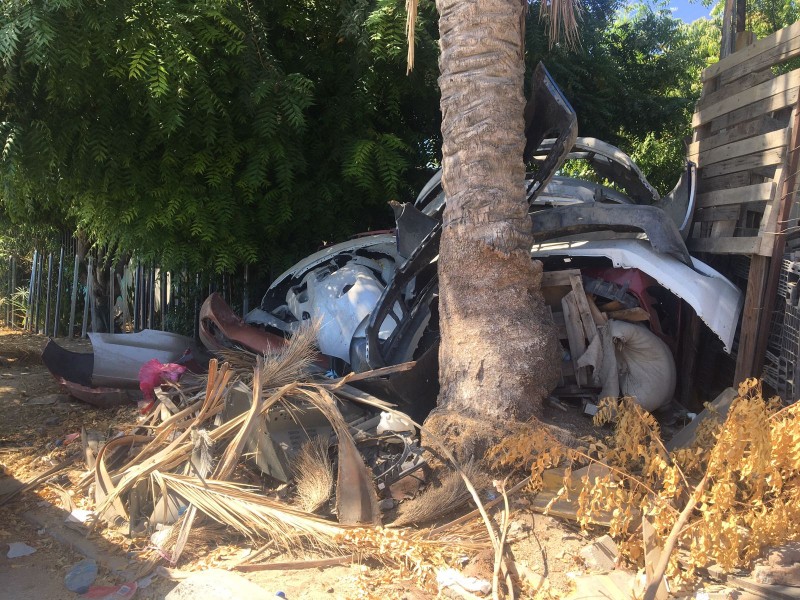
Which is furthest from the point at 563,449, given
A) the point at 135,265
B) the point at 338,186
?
the point at 135,265

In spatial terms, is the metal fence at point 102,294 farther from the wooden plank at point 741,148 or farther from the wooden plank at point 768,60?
the wooden plank at point 768,60

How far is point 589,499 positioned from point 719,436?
2.74ft

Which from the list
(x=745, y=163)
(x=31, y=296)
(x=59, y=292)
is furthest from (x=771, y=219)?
(x=31, y=296)

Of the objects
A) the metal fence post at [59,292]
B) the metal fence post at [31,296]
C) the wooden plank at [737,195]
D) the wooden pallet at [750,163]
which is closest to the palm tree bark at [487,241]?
the wooden pallet at [750,163]

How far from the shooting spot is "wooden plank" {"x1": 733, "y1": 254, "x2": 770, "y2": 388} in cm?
528

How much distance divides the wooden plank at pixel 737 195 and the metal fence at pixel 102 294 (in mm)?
5473

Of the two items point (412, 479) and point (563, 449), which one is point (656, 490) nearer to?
point (563, 449)

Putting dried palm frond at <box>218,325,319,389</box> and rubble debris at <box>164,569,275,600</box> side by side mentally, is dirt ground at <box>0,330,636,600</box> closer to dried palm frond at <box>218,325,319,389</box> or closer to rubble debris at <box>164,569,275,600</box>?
rubble debris at <box>164,569,275,600</box>

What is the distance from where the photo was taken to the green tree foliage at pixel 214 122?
6457 mm

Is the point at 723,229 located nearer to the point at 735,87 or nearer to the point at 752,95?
the point at 752,95

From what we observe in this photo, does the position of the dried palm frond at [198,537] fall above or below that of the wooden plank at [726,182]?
below

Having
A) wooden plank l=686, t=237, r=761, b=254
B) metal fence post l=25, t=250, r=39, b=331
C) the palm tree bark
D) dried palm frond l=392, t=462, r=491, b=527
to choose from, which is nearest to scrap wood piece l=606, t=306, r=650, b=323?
wooden plank l=686, t=237, r=761, b=254

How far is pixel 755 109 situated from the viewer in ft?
18.9

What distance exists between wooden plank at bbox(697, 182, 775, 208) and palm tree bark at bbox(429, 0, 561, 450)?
1.94 meters
